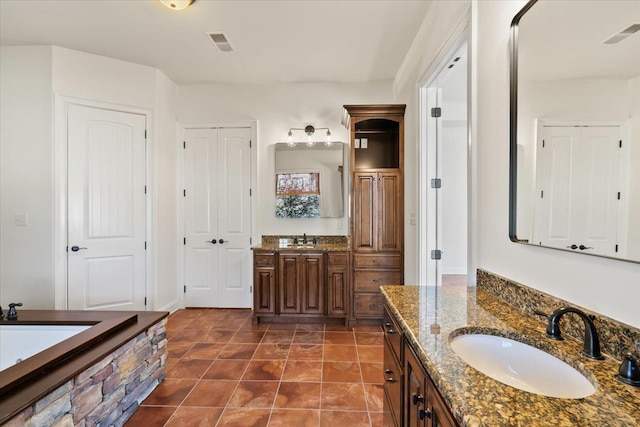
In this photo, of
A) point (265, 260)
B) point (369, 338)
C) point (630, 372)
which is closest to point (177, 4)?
point (265, 260)

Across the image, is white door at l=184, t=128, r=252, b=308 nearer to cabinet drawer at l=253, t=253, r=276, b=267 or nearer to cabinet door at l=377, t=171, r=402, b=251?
cabinet drawer at l=253, t=253, r=276, b=267

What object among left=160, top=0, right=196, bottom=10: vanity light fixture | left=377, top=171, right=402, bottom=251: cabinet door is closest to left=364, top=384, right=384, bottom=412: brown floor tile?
left=377, top=171, right=402, bottom=251: cabinet door

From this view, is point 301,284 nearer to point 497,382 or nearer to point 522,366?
point 522,366

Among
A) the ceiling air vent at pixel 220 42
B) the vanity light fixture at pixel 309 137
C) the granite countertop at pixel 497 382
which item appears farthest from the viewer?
the vanity light fixture at pixel 309 137

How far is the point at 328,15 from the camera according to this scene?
2461mm

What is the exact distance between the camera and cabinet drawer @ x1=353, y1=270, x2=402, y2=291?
3.20 metres

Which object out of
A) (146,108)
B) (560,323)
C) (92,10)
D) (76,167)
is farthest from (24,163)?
(560,323)

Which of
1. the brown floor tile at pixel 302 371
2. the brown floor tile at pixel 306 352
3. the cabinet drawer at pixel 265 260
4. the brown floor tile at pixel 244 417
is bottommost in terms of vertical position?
the brown floor tile at pixel 306 352

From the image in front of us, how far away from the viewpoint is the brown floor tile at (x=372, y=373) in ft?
7.37

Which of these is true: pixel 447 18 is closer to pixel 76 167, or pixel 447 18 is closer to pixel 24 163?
pixel 76 167

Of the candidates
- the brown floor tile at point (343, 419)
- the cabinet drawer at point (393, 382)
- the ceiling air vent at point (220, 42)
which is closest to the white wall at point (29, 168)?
the ceiling air vent at point (220, 42)

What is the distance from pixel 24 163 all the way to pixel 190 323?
2.39 meters

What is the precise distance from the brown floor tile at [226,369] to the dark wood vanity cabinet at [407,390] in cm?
Result: 138

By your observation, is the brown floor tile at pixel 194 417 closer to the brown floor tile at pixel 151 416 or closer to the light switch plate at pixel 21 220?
the brown floor tile at pixel 151 416
